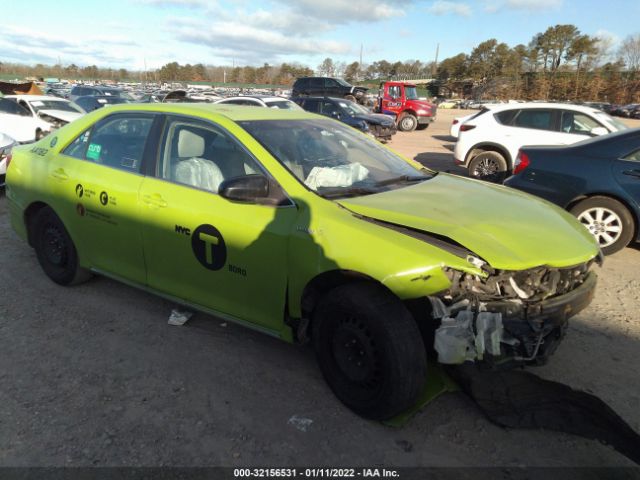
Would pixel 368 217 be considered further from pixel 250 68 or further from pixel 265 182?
pixel 250 68

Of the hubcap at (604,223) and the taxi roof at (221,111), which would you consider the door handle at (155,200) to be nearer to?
the taxi roof at (221,111)

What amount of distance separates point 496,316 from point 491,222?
2.06ft

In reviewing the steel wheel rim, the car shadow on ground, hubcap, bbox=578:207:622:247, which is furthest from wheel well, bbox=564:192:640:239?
the steel wheel rim

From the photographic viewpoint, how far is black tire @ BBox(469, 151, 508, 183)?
9553mm

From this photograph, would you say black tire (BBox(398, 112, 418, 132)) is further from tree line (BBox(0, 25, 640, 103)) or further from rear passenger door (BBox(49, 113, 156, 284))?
tree line (BBox(0, 25, 640, 103))

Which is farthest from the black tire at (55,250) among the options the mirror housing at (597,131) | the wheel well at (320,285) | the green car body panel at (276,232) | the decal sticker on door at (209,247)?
the mirror housing at (597,131)

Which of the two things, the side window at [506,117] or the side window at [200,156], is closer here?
the side window at [200,156]

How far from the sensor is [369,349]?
2543 millimetres

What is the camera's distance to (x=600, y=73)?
56.3 m

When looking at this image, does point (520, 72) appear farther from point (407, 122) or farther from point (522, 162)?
point (522, 162)

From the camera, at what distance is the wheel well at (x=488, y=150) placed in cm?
951

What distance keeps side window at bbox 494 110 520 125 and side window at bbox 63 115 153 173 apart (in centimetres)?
801

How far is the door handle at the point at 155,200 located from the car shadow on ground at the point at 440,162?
9295 mm

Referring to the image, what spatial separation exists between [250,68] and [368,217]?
10386 centimetres
